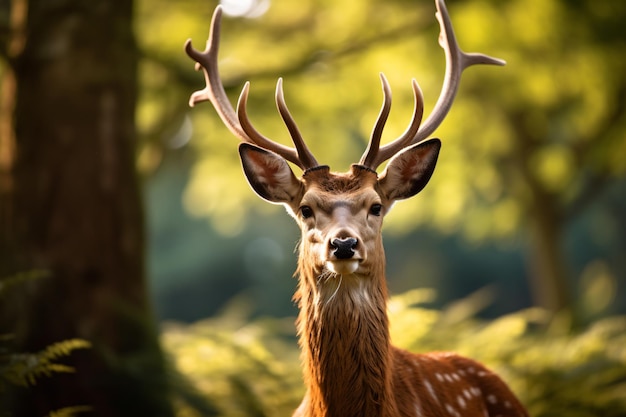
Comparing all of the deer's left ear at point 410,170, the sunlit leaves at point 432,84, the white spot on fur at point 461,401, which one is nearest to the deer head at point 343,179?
the deer's left ear at point 410,170

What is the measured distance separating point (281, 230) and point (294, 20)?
2434 centimetres

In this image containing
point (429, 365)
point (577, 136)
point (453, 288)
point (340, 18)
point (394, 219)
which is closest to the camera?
point (429, 365)

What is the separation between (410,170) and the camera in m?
4.01

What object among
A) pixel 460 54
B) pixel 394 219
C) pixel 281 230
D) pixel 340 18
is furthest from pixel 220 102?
pixel 281 230

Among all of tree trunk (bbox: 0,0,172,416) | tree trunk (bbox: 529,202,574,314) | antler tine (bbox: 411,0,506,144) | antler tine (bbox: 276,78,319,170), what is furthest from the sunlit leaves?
antler tine (bbox: 276,78,319,170)

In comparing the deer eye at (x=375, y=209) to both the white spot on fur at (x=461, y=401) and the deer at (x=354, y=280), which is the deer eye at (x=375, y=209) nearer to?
the deer at (x=354, y=280)

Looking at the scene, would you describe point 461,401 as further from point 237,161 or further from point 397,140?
point 237,161

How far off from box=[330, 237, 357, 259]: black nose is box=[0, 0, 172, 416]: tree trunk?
7.18 feet

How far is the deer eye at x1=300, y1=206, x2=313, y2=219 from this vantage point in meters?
3.81

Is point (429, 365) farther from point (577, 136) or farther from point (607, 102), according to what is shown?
point (577, 136)

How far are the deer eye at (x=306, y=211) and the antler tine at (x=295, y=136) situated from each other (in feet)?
0.95

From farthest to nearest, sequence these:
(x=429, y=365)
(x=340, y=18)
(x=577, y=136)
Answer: (x=577, y=136)
(x=340, y=18)
(x=429, y=365)

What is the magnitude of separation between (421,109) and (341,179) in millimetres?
591

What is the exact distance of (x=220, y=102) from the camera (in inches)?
174
